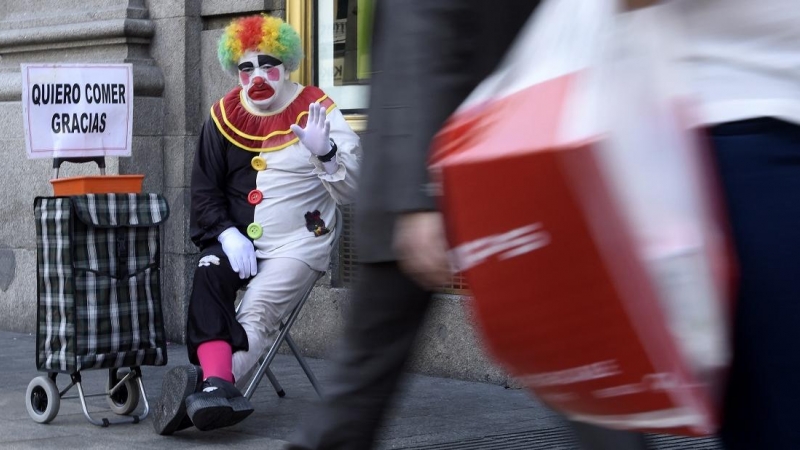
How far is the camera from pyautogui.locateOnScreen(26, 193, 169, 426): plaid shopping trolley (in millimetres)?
5895

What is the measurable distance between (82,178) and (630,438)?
3.97 m

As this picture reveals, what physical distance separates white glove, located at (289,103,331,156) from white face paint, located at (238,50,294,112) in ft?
1.34

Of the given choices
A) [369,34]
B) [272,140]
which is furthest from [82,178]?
[369,34]

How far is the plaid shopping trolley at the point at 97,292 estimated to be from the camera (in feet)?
19.3

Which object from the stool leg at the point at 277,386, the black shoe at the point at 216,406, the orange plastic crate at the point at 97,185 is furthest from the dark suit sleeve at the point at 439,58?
the stool leg at the point at 277,386

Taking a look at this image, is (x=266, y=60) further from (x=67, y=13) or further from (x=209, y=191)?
(x=67, y=13)

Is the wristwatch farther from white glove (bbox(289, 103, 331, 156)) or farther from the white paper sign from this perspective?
the white paper sign

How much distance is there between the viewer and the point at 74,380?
604cm

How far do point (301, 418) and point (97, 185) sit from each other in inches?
53.0

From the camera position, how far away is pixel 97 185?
6.07 metres

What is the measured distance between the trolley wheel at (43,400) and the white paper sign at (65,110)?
1.09 metres

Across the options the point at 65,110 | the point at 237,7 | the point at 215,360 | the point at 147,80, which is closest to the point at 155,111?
the point at 147,80

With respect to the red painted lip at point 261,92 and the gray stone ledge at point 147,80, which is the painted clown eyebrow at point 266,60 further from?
the gray stone ledge at point 147,80

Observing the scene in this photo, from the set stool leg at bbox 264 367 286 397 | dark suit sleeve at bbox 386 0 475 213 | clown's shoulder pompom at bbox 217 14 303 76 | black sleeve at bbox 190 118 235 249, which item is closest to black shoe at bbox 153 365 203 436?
black sleeve at bbox 190 118 235 249
